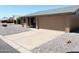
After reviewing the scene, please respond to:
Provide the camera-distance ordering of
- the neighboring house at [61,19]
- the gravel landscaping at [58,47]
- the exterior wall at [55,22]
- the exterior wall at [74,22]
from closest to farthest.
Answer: the gravel landscaping at [58,47], the neighboring house at [61,19], the exterior wall at [55,22], the exterior wall at [74,22]

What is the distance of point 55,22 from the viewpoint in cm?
1219

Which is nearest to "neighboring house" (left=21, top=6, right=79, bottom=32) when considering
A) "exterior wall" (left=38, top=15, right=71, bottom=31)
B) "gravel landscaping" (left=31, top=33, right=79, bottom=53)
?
"exterior wall" (left=38, top=15, right=71, bottom=31)

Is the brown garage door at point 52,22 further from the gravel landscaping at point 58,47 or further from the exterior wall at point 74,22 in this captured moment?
the gravel landscaping at point 58,47

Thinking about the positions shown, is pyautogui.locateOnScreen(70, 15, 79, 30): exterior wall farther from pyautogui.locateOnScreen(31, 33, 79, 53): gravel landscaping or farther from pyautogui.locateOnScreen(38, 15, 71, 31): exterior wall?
pyautogui.locateOnScreen(31, 33, 79, 53): gravel landscaping

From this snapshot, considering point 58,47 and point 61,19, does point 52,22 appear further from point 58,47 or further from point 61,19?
point 58,47

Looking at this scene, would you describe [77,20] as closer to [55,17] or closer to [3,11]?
[55,17]

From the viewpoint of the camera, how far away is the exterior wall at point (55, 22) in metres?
11.5

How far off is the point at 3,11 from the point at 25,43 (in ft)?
14.7

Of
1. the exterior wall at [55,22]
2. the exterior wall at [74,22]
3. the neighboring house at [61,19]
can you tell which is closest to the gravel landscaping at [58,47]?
the neighboring house at [61,19]

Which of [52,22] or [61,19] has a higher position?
[61,19]

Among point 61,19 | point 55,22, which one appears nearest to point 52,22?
point 55,22

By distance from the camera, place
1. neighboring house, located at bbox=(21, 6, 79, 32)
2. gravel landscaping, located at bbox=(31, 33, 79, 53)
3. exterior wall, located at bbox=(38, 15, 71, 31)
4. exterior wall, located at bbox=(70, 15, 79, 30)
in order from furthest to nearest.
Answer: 1. exterior wall, located at bbox=(70, 15, 79, 30)
2. exterior wall, located at bbox=(38, 15, 71, 31)
3. neighboring house, located at bbox=(21, 6, 79, 32)
4. gravel landscaping, located at bbox=(31, 33, 79, 53)

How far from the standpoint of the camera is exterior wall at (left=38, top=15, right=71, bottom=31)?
11474 mm
